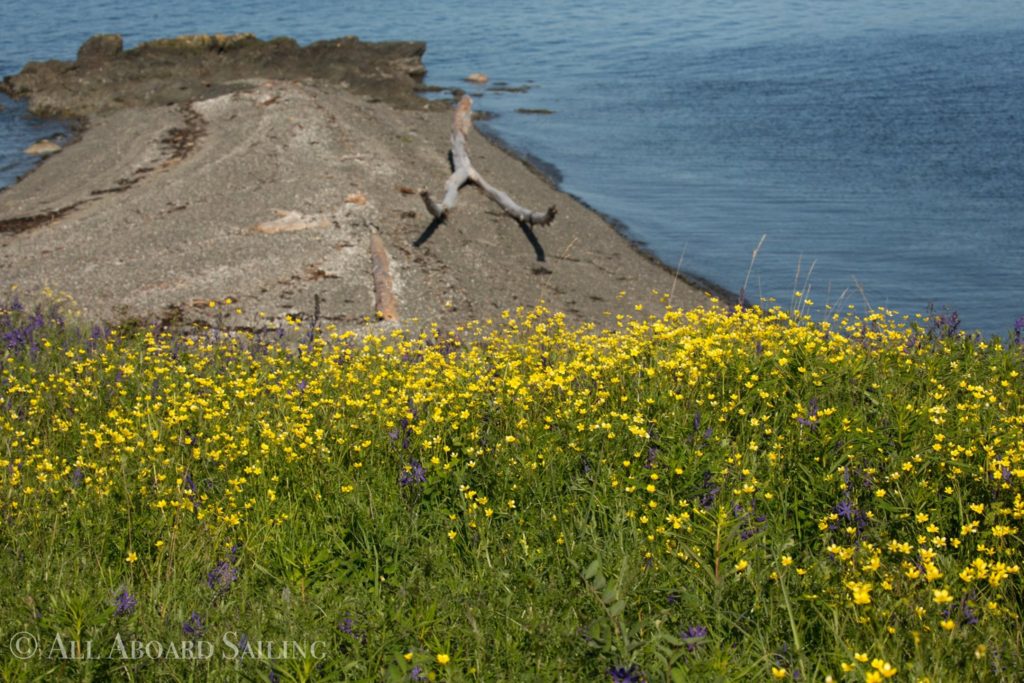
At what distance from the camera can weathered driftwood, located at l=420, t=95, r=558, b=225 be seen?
17484 mm

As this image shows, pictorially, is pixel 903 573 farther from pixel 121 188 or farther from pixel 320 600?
pixel 121 188

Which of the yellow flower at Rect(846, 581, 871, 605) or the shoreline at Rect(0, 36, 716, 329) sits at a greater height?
the yellow flower at Rect(846, 581, 871, 605)

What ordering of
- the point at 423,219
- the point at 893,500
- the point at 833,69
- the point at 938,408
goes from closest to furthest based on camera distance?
the point at 893,500 → the point at 938,408 → the point at 423,219 → the point at 833,69

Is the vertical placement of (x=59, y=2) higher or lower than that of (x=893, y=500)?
higher

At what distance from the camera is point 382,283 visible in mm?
14617

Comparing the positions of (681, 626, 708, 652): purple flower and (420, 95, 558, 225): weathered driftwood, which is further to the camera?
(420, 95, 558, 225): weathered driftwood

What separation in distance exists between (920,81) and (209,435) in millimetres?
34141

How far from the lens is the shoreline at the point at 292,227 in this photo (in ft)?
48.2

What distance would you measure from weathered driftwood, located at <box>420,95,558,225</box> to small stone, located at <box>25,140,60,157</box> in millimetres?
12444

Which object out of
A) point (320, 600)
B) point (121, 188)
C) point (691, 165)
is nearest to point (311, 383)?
point (320, 600)

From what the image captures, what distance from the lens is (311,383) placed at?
304 inches

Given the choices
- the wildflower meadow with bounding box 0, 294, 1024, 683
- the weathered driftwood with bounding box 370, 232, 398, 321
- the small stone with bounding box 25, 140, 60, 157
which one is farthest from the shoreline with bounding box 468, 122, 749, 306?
the small stone with bounding box 25, 140, 60, 157

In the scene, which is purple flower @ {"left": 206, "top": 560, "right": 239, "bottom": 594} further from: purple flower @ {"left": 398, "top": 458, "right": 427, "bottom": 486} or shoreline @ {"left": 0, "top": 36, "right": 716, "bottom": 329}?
shoreline @ {"left": 0, "top": 36, "right": 716, "bottom": 329}
